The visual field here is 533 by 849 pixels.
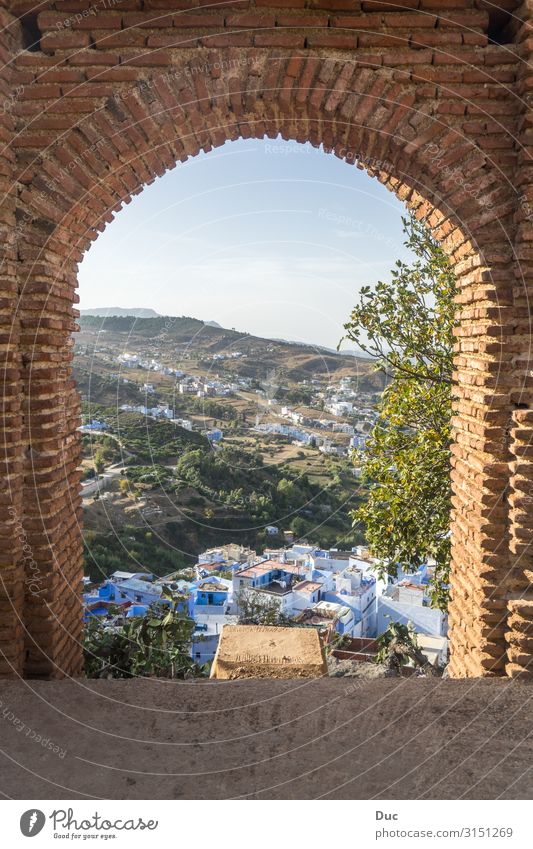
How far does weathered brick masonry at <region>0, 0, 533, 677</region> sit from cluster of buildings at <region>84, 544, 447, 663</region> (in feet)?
8.06

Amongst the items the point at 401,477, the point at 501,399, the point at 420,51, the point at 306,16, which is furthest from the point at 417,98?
the point at 401,477

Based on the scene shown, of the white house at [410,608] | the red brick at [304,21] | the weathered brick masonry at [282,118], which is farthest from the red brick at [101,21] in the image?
the white house at [410,608]

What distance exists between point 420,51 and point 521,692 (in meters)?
3.30

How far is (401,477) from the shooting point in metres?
4.95

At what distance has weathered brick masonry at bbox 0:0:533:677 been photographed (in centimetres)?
288

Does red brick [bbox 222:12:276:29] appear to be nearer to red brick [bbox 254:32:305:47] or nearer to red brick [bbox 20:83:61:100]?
red brick [bbox 254:32:305:47]

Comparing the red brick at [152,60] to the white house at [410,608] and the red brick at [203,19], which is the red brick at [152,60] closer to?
the red brick at [203,19]

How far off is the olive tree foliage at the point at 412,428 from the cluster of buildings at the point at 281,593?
850mm

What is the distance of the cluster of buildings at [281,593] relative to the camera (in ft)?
24.2

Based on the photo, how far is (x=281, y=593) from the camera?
855 centimetres

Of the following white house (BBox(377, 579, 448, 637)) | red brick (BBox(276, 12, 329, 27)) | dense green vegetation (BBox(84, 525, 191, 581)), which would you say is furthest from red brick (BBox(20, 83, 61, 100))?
white house (BBox(377, 579, 448, 637))

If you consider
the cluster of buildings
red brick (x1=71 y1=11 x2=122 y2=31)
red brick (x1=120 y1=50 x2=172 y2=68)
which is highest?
red brick (x1=71 y1=11 x2=122 y2=31)

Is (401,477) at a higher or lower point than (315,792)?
higher

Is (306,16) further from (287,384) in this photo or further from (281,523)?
(281,523)
